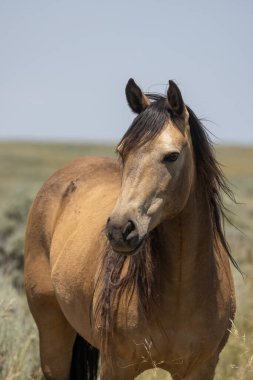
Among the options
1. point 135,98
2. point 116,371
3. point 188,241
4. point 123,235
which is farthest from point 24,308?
point 123,235

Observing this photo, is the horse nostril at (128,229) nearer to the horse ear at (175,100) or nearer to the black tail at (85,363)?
the horse ear at (175,100)

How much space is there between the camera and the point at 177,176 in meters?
3.53

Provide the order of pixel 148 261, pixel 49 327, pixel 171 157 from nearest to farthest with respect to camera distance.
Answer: pixel 171 157 < pixel 148 261 < pixel 49 327

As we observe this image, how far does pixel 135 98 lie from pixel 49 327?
2.20 meters

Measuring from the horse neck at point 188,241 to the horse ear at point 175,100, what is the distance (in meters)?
0.45

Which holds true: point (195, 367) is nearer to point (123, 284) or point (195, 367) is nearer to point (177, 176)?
point (123, 284)

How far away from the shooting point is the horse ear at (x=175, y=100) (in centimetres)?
358

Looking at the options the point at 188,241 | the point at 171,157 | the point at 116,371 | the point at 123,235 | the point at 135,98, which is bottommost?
the point at 116,371

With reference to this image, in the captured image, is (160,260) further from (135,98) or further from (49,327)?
(49,327)

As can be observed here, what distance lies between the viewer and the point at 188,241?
380cm

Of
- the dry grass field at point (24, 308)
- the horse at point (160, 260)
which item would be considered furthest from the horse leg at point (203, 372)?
the dry grass field at point (24, 308)

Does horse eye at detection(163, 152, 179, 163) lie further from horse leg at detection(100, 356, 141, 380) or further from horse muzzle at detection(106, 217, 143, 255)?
horse leg at detection(100, 356, 141, 380)

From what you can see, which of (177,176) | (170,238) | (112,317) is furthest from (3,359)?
(177,176)

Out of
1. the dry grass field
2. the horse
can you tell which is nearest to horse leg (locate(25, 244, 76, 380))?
the dry grass field
